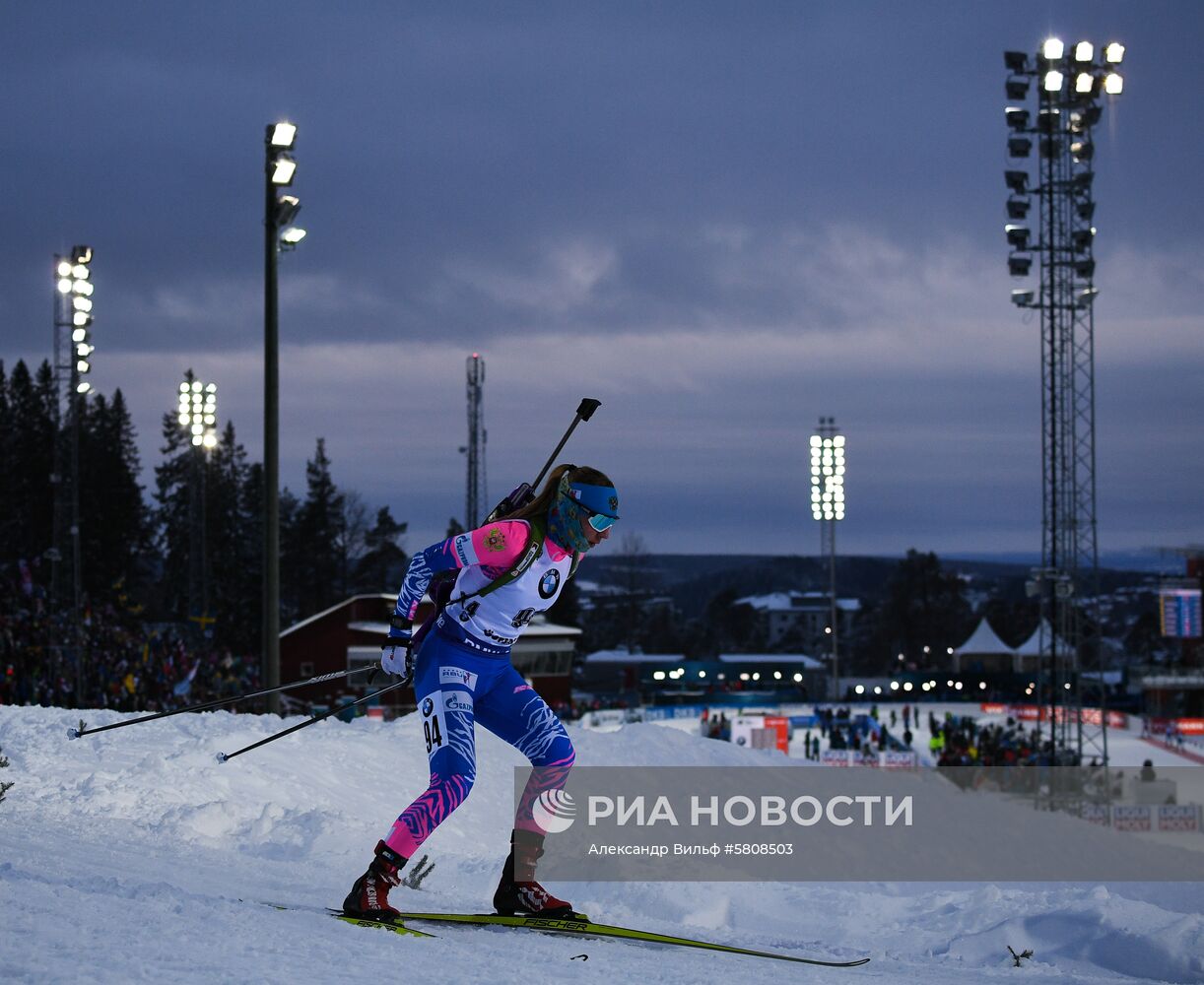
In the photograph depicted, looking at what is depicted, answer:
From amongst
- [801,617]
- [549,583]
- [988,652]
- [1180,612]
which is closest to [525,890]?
Answer: [549,583]

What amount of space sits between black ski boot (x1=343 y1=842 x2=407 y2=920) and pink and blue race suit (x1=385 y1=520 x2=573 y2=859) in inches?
2.0

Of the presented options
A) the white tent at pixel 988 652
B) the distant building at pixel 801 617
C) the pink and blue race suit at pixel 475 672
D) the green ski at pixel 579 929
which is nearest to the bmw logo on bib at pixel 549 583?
the pink and blue race suit at pixel 475 672

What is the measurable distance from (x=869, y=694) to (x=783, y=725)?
3400 centimetres

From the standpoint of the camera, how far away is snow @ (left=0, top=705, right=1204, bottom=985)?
4.23m

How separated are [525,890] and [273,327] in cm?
927

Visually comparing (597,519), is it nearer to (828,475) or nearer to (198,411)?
(198,411)

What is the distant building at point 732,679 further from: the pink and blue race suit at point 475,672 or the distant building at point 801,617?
the distant building at point 801,617

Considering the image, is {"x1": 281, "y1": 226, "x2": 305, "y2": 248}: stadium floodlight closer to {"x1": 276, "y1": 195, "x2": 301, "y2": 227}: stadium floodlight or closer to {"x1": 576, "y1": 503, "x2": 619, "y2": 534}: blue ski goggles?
{"x1": 276, "y1": 195, "x2": 301, "y2": 227}: stadium floodlight

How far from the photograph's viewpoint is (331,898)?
591 cm

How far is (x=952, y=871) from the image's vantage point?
12.7m

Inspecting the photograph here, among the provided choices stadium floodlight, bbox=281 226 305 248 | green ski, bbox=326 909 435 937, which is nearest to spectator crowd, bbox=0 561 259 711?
stadium floodlight, bbox=281 226 305 248

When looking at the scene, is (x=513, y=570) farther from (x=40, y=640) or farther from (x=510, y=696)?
(x=40, y=640)

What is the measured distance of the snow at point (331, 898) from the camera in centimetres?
423

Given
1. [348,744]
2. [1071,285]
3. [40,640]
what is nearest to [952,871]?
[348,744]
